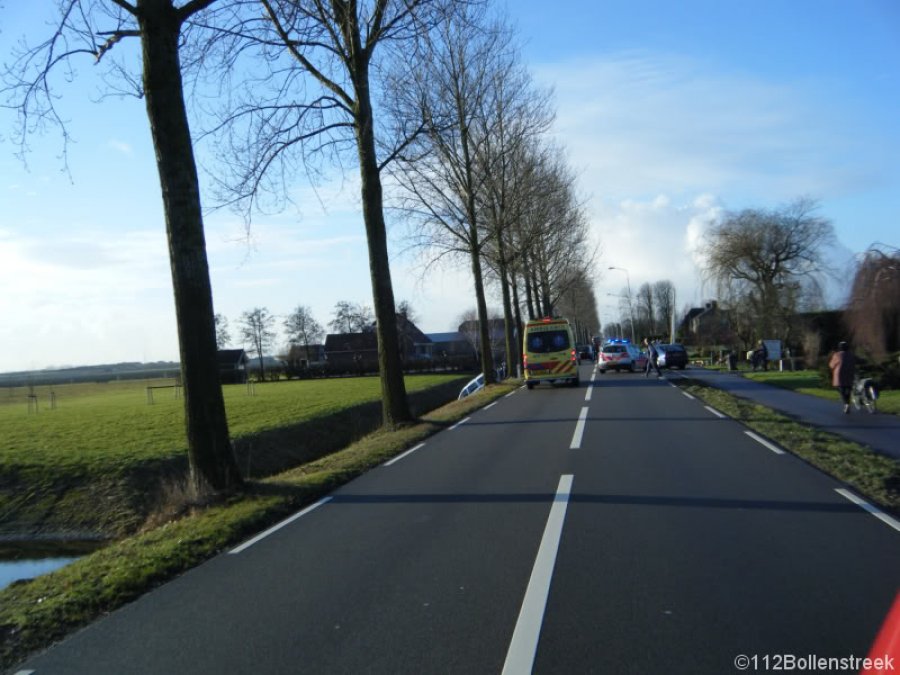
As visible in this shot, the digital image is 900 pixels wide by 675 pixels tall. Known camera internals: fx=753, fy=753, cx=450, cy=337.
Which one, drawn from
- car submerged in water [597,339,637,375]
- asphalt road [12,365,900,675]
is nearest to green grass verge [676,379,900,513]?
asphalt road [12,365,900,675]

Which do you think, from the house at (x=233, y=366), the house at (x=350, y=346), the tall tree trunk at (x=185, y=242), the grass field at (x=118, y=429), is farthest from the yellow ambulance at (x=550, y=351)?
the house at (x=350, y=346)

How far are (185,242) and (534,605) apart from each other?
709 centimetres

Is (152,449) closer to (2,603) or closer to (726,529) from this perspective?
(2,603)

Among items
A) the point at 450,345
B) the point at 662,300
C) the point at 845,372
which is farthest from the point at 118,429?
the point at 662,300

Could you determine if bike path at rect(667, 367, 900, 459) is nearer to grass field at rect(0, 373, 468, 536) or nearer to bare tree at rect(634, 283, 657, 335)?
grass field at rect(0, 373, 468, 536)

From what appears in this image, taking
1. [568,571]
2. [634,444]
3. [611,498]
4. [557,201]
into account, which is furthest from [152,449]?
[557,201]

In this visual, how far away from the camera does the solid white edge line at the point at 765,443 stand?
1195 cm

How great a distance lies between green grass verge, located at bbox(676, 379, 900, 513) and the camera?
8992 mm

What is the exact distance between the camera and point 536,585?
563 cm

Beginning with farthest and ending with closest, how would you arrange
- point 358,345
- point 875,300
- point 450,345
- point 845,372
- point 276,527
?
point 450,345, point 358,345, point 875,300, point 845,372, point 276,527

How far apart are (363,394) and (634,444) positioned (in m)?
27.3

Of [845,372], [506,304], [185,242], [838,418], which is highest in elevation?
[506,304]

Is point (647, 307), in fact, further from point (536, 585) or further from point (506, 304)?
point (536, 585)

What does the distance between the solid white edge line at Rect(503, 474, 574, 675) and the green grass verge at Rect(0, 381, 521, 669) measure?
128 inches
